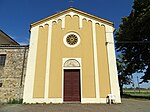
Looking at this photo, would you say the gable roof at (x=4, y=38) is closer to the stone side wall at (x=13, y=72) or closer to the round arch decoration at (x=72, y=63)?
the stone side wall at (x=13, y=72)

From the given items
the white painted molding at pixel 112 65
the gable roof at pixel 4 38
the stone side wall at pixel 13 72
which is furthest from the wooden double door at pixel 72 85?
the gable roof at pixel 4 38

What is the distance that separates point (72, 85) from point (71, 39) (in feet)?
12.4

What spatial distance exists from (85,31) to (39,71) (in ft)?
16.6

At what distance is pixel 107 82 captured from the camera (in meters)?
11.2

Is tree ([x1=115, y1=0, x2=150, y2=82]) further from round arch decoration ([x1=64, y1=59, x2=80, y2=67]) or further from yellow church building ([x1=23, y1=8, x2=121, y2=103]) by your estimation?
round arch decoration ([x1=64, y1=59, x2=80, y2=67])

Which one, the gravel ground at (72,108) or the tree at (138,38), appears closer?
the gravel ground at (72,108)

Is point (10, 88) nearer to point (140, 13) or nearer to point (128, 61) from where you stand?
point (128, 61)

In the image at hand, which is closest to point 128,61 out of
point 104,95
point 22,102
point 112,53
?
point 112,53

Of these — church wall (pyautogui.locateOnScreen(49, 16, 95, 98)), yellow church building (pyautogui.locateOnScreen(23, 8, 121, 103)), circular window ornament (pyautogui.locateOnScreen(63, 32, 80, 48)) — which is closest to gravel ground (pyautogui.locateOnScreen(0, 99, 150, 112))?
yellow church building (pyautogui.locateOnScreen(23, 8, 121, 103))

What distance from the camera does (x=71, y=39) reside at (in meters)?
12.4

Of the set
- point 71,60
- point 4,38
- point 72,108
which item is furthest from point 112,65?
point 4,38

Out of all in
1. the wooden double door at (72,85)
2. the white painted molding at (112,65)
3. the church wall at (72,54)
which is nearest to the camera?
the white painted molding at (112,65)

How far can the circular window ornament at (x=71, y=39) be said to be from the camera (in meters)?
12.3

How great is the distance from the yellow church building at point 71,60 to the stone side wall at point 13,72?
674 mm
